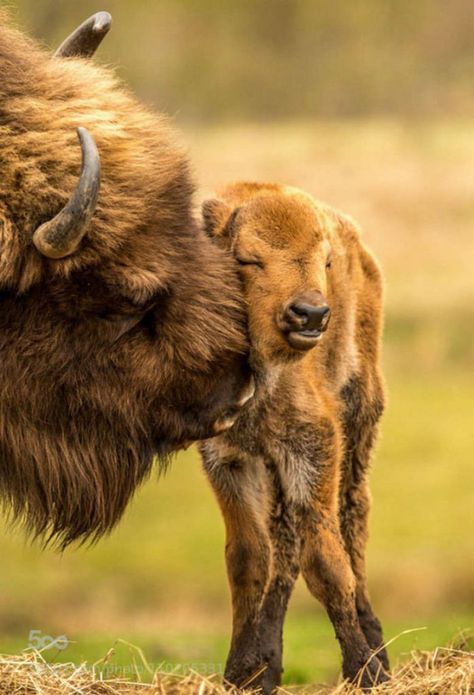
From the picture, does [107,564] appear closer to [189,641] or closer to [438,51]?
[189,641]

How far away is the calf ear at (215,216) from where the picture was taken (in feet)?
19.4

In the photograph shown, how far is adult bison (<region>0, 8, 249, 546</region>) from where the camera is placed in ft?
17.4

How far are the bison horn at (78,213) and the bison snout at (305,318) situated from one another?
808mm

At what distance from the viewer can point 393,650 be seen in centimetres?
1176

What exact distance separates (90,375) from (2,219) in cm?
70

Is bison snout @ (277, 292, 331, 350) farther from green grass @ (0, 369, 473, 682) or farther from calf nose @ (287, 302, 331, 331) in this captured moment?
green grass @ (0, 369, 473, 682)

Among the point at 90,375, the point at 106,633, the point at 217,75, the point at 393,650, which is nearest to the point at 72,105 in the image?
the point at 90,375

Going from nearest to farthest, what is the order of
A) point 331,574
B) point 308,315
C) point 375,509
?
point 308,315 < point 331,574 < point 375,509

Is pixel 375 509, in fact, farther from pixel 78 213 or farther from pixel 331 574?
pixel 78 213

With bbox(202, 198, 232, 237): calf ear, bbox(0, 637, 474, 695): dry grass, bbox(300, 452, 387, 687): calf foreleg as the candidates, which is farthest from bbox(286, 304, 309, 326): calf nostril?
bbox(0, 637, 474, 695): dry grass

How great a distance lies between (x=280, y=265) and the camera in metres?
5.55

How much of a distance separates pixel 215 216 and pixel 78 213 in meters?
0.98

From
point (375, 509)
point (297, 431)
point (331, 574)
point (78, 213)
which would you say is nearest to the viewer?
point (78, 213)

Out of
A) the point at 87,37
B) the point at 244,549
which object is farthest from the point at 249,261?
the point at 244,549
